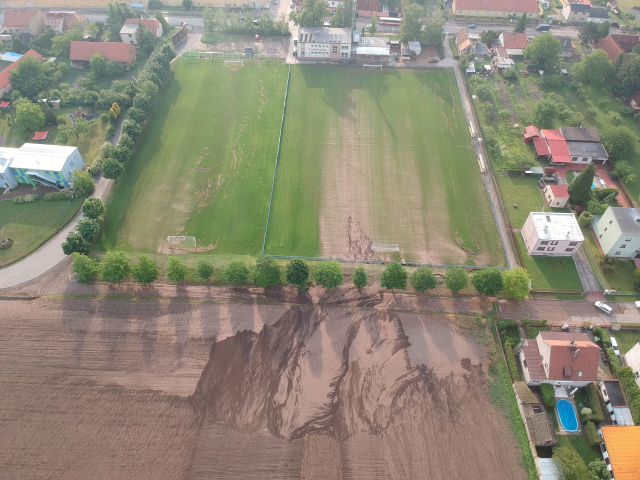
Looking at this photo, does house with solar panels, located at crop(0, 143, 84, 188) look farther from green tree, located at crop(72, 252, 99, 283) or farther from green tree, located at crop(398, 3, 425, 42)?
green tree, located at crop(398, 3, 425, 42)

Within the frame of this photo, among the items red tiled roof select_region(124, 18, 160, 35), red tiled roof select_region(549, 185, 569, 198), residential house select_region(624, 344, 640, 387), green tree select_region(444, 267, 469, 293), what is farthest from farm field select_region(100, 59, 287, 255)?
residential house select_region(624, 344, 640, 387)

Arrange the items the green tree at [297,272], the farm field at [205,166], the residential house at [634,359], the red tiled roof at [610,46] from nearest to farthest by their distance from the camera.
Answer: the residential house at [634,359] → the green tree at [297,272] → the farm field at [205,166] → the red tiled roof at [610,46]

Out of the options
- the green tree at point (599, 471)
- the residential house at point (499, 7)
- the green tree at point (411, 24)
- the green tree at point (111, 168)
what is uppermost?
the residential house at point (499, 7)

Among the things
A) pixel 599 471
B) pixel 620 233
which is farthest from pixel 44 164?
pixel 620 233

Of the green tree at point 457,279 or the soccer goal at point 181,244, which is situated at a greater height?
the soccer goal at point 181,244

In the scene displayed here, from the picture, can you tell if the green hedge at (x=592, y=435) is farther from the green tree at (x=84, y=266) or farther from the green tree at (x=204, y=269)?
the green tree at (x=84, y=266)

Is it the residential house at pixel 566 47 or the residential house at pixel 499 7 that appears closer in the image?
the residential house at pixel 566 47

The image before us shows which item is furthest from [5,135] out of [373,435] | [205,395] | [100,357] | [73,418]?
[373,435]

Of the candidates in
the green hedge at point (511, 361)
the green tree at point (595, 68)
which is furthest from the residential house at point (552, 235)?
the green tree at point (595, 68)
